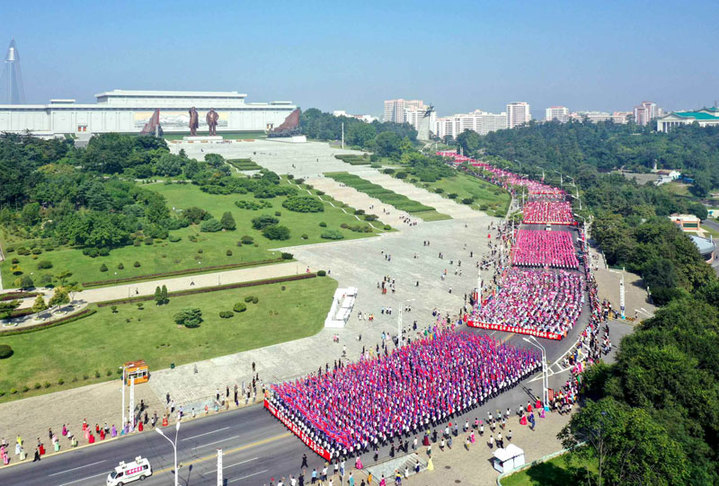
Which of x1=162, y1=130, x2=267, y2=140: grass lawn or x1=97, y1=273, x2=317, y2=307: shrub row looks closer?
x1=97, y1=273, x2=317, y2=307: shrub row

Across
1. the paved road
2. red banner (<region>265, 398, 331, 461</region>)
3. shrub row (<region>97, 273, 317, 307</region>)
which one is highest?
shrub row (<region>97, 273, 317, 307</region>)

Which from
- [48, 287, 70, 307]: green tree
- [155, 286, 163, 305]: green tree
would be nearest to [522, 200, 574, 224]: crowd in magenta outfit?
[155, 286, 163, 305]: green tree

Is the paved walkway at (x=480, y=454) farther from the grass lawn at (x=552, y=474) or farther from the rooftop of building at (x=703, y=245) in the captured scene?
the rooftop of building at (x=703, y=245)

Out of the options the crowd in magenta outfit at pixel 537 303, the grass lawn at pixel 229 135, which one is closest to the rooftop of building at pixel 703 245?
the crowd in magenta outfit at pixel 537 303

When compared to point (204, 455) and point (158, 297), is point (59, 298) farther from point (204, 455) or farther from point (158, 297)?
point (204, 455)

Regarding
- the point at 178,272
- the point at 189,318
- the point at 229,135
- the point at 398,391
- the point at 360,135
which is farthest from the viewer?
the point at 229,135

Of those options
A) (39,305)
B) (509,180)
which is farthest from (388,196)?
(39,305)

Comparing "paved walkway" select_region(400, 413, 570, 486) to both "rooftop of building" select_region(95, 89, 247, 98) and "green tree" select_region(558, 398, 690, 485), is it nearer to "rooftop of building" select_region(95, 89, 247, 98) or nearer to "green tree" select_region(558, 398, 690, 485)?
"green tree" select_region(558, 398, 690, 485)
